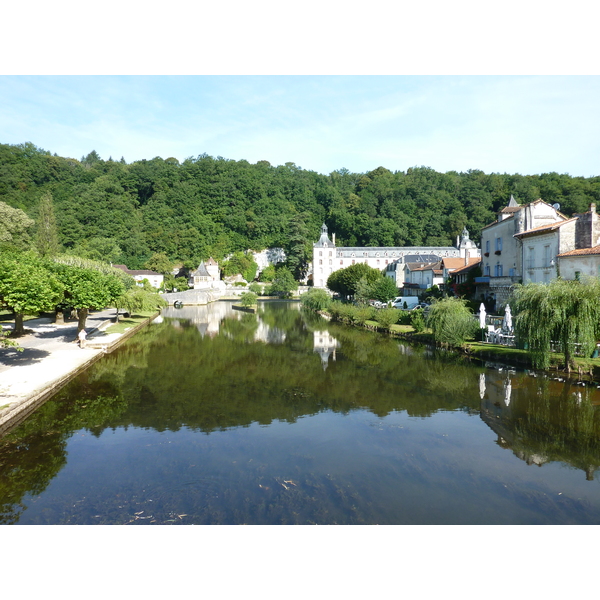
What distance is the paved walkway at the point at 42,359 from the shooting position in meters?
12.5

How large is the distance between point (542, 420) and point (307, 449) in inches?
259

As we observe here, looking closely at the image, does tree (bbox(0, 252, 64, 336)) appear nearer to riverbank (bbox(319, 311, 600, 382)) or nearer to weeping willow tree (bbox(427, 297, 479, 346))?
weeping willow tree (bbox(427, 297, 479, 346))

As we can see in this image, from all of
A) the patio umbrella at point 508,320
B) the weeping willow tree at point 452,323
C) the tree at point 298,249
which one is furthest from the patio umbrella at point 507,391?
the tree at point 298,249

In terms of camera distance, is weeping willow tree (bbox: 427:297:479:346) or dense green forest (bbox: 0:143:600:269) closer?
weeping willow tree (bbox: 427:297:479:346)

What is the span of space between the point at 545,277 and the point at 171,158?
103725 millimetres

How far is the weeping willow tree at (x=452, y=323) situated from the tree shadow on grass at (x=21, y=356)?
60.6 ft

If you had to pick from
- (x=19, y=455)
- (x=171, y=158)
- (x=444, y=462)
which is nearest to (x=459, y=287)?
(x=444, y=462)

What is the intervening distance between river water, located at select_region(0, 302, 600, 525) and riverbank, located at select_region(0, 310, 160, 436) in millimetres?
425

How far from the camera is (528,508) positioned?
727 centimetres

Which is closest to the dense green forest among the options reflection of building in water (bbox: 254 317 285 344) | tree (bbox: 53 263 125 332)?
reflection of building in water (bbox: 254 317 285 344)

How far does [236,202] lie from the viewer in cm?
9781

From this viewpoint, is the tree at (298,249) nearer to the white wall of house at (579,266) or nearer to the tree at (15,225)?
the tree at (15,225)

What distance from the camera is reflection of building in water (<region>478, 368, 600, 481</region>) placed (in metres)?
9.49

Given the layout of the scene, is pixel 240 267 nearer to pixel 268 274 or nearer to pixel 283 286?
pixel 268 274
